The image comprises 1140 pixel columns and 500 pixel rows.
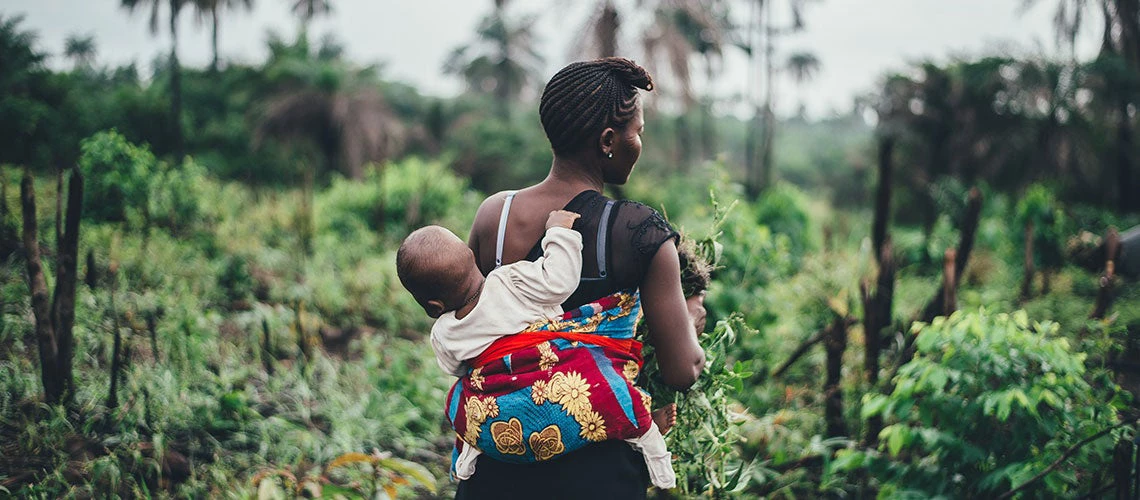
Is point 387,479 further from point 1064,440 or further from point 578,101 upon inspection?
point 1064,440

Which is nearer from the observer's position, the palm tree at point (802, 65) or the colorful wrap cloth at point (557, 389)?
the colorful wrap cloth at point (557, 389)

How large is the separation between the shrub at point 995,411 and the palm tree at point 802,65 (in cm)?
2385

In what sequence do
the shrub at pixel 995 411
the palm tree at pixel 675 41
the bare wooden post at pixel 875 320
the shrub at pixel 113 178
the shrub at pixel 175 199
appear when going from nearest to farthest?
1. the shrub at pixel 995 411
2. the bare wooden post at pixel 875 320
3. the shrub at pixel 113 178
4. the shrub at pixel 175 199
5. the palm tree at pixel 675 41

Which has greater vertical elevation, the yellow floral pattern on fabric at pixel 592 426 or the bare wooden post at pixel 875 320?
the yellow floral pattern on fabric at pixel 592 426

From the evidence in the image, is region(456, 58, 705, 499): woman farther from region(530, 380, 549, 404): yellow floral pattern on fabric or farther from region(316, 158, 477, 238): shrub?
region(316, 158, 477, 238): shrub

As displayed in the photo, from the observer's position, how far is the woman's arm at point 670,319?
4.58 ft

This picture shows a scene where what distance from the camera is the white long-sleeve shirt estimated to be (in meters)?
1.37

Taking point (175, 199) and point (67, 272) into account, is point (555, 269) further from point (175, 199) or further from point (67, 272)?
point (175, 199)

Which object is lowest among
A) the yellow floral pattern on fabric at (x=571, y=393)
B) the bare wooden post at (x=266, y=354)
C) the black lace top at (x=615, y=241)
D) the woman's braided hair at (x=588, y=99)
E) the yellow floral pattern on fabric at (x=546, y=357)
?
the bare wooden post at (x=266, y=354)

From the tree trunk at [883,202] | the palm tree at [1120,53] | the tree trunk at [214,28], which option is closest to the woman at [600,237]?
the tree trunk at [883,202]

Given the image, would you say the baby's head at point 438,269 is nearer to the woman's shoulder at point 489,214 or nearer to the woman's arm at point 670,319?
the woman's shoulder at point 489,214

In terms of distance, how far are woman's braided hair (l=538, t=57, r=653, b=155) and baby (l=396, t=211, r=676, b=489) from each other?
18 centimetres

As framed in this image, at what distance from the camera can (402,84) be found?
2634 centimetres

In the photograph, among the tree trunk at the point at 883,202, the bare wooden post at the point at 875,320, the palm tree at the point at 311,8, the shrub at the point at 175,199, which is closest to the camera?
the bare wooden post at the point at 875,320
